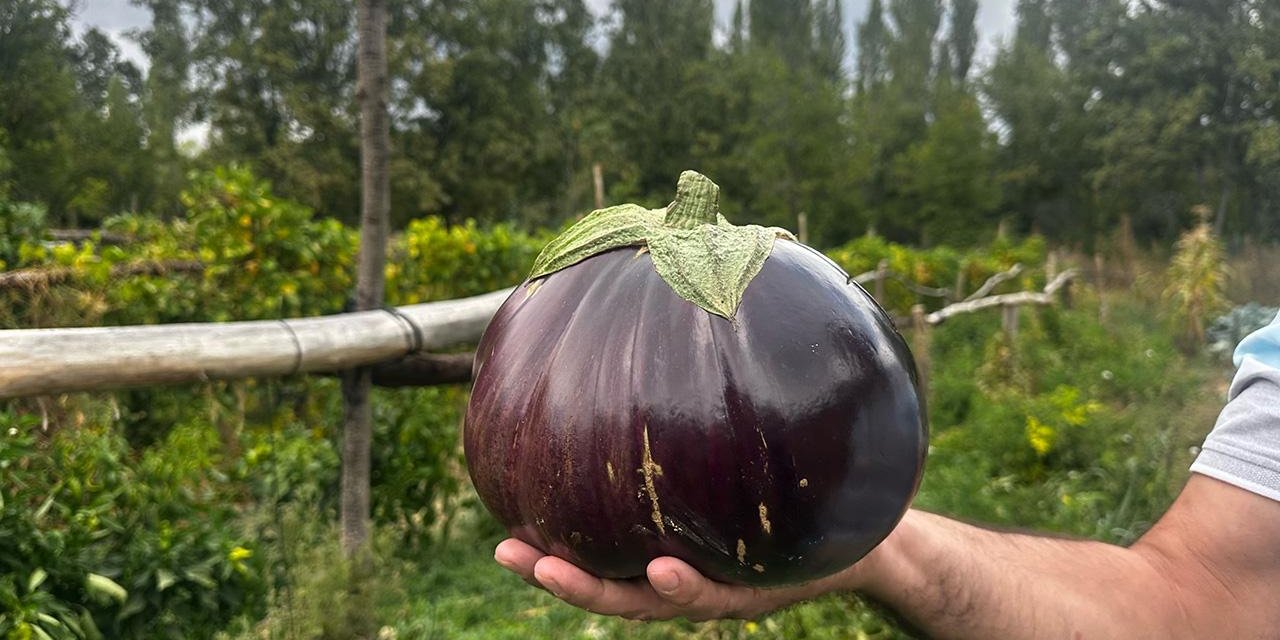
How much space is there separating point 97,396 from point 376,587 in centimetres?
122

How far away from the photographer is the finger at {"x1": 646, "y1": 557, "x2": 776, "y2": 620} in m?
0.86

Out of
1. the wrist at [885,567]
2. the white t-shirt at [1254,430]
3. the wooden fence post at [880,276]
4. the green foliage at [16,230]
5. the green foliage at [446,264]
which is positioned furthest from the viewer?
the wooden fence post at [880,276]

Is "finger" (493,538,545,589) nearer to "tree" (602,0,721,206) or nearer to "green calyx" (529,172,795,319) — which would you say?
"green calyx" (529,172,795,319)

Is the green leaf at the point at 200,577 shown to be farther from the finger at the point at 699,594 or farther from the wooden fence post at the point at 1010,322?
the wooden fence post at the point at 1010,322

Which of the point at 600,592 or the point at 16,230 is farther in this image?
the point at 16,230

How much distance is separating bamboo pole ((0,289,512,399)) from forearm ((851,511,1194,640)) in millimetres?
1706

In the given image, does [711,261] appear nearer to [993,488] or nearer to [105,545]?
[105,545]

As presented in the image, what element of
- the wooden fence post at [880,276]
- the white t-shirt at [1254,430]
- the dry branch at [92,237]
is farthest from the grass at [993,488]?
the dry branch at [92,237]

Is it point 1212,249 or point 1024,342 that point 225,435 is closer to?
point 1024,342

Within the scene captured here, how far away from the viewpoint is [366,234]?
9.08 feet

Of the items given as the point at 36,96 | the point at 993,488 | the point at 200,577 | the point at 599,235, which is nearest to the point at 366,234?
the point at 200,577

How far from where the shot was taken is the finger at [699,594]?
863 mm

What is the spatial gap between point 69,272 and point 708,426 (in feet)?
11.1

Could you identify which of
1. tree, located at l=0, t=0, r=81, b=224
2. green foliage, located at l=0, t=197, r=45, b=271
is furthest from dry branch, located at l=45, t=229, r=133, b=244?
green foliage, located at l=0, t=197, r=45, b=271
